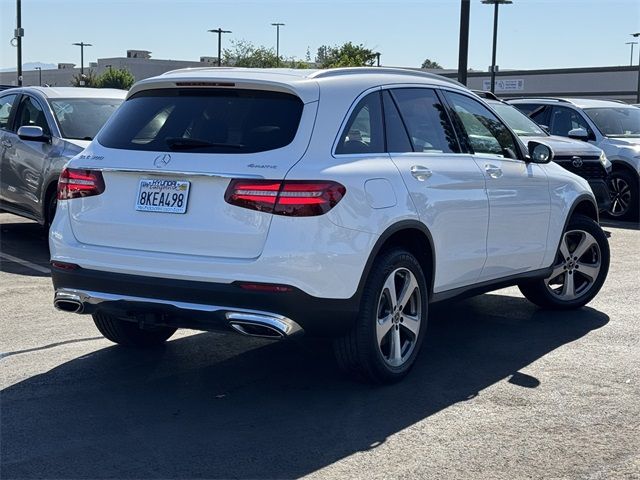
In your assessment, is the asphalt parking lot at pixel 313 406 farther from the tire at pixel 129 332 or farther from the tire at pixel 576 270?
the tire at pixel 576 270

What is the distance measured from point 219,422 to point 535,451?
5.15 ft

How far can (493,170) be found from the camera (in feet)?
22.2

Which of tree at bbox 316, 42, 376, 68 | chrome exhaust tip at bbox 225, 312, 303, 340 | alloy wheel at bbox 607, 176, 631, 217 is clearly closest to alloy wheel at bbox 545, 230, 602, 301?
chrome exhaust tip at bbox 225, 312, 303, 340

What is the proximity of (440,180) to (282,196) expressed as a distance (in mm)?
1397

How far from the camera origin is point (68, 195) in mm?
5750

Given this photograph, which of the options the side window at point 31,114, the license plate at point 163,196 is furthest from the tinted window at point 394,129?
the side window at point 31,114

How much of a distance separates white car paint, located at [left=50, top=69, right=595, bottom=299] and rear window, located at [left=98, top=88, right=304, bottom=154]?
0.06 m

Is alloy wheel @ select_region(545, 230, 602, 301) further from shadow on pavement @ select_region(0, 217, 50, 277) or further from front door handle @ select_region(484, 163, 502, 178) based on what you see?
shadow on pavement @ select_region(0, 217, 50, 277)

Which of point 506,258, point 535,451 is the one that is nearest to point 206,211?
point 535,451

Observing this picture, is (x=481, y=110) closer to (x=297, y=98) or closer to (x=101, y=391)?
(x=297, y=98)

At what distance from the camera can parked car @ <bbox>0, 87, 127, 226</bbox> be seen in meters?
10.4

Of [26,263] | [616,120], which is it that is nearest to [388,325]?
[26,263]

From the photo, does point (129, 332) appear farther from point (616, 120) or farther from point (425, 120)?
point (616, 120)

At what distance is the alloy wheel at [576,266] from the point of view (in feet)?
26.6
